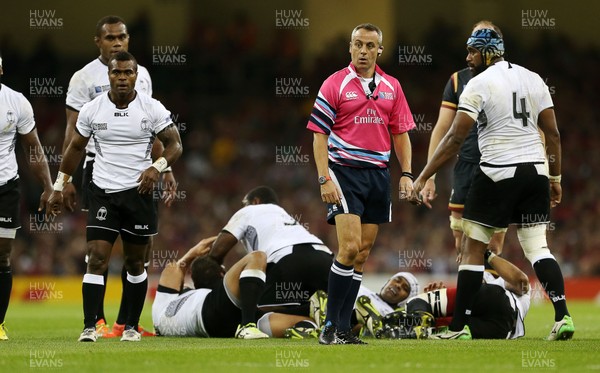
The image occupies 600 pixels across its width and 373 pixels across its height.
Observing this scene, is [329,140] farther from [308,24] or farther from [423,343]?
[308,24]

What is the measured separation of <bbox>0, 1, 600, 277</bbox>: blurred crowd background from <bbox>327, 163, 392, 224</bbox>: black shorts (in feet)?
48.5

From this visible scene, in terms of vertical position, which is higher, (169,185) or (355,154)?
(355,154)

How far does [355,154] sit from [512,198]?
1.55 m

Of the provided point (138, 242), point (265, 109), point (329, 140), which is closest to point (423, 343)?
point (329, 140)

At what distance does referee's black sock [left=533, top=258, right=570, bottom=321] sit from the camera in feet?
30.4

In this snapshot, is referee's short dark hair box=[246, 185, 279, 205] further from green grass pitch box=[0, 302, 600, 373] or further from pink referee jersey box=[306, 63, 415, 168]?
pink referee jersey box=[306, 63, 415, 168]

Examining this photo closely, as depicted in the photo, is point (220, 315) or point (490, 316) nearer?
point (490, 316)

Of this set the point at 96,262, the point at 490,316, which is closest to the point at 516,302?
the point at 490,316

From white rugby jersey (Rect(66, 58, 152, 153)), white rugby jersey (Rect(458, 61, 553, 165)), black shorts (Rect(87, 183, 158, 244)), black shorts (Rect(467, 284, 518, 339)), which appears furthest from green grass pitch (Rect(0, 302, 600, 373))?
white rugby jersey (Rect(66, 58, 152, 153))

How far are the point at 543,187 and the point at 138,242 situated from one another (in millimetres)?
3833

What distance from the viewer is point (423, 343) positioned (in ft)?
30.0

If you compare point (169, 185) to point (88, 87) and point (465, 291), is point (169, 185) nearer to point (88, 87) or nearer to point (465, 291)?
point (88, 87)

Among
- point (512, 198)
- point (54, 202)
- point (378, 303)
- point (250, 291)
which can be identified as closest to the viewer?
point (512, 198)

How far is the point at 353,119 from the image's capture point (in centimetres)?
913
